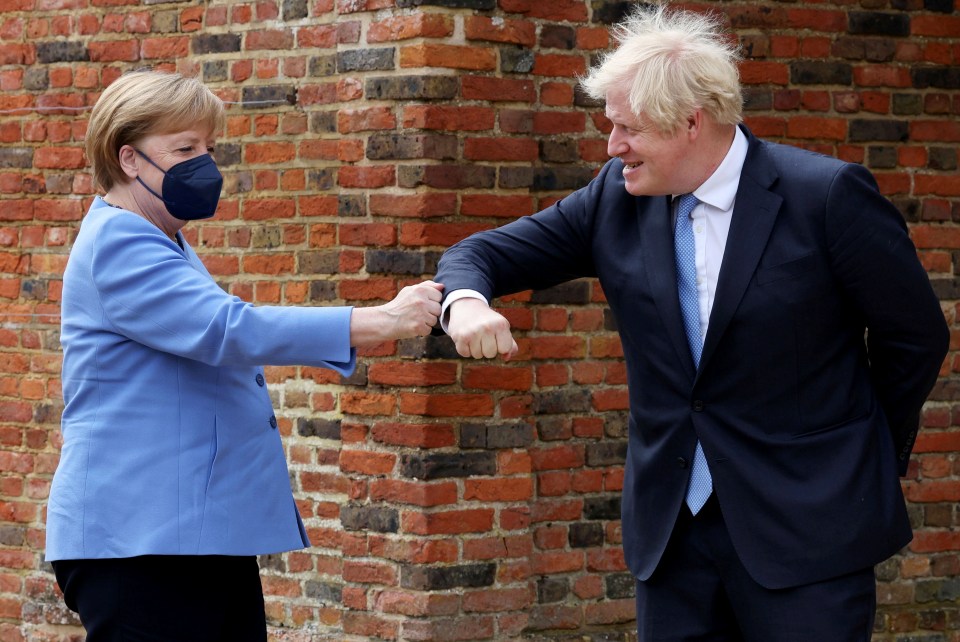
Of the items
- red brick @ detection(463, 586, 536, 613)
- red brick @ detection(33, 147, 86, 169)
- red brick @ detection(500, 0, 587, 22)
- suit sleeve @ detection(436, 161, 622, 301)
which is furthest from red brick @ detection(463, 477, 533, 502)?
red brick @ detection(33, 147, 86, 169)

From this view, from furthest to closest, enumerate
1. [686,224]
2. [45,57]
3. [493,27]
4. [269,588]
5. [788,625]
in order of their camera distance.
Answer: [45,57] → [269,588] → [493,27] → [686,224] → [788,625]

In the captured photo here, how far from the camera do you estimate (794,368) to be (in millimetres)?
3098

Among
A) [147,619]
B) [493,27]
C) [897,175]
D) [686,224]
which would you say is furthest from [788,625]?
[897,175]

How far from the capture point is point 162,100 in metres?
3.29

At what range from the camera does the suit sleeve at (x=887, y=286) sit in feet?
10.1

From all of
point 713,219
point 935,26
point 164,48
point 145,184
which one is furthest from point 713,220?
point 164,48

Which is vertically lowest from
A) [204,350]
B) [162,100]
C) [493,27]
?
[204,350]

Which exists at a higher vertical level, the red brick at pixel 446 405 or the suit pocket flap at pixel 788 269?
the suit pocket flap at pixel 788 269

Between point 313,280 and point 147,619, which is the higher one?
point 313,280

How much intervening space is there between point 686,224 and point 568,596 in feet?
7.33

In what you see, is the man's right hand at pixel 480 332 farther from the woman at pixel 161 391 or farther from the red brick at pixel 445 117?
the red brick at pixel 445 117

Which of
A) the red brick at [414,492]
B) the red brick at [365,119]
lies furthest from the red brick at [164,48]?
the red brick at [414,492]

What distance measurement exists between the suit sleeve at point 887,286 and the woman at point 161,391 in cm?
99

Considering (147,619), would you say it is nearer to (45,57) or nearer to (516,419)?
(516,419)
